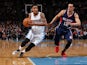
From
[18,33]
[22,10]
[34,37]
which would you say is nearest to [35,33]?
[34,37]

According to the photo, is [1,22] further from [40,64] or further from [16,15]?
[40,64]

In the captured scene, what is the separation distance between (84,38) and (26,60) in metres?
10.9

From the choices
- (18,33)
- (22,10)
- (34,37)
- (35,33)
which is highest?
(22,10)

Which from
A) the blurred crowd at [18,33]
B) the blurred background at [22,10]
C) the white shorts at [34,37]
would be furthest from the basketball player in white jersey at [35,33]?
the blurred background at [22,10]

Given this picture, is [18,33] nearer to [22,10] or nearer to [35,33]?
[22,10]

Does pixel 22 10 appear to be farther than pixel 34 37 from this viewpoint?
Yes

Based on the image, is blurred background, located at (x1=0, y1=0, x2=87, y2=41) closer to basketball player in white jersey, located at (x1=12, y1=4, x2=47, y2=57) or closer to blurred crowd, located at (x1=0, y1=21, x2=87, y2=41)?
blurred crowd, located at (x1=0, y1=21, x2=87, y2=41)

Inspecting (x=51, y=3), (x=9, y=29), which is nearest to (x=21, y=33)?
(x=9, y=29)

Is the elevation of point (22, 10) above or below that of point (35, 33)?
above

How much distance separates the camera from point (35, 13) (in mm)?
11703

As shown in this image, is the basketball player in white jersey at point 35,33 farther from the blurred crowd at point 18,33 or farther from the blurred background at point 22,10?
the blurred background at point 22,10

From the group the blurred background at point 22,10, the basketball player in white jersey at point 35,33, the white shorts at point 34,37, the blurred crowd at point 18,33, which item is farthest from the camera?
the blurred background at point 22,10

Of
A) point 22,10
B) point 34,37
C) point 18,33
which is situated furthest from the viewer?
point 22,10

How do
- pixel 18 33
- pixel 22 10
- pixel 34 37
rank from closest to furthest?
1. pixel 34 37
2. pixel 18 33
3. pixel 22 10
